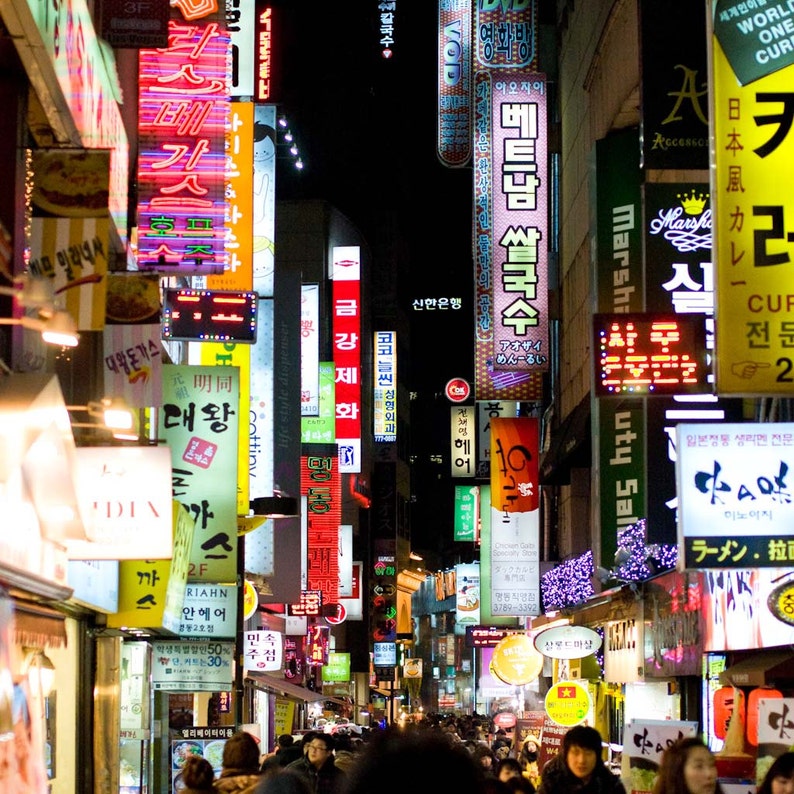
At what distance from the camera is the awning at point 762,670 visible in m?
14.0

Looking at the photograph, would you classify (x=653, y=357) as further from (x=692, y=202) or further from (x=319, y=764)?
(x=319, y=764)

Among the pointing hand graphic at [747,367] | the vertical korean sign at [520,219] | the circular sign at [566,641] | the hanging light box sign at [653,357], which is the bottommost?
the circular sign at [566,641]

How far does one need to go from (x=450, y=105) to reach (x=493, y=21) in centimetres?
681

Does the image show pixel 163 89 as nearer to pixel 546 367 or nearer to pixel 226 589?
pixel 226 589

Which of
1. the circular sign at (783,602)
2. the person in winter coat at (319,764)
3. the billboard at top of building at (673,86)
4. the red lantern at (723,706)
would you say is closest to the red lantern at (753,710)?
the red lantern at (723,706)

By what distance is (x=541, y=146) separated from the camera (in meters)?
25.7

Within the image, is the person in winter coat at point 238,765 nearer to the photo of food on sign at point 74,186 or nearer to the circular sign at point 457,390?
the photo of food on sign at point 74,186

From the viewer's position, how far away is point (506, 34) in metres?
29.3

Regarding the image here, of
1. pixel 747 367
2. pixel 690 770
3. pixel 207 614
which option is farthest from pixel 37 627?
pixel 207 614

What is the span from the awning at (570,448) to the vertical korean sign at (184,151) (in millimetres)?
11938

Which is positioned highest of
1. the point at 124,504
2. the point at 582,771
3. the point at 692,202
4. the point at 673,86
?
the point at 673,86

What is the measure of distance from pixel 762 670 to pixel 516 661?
16120 millimetres

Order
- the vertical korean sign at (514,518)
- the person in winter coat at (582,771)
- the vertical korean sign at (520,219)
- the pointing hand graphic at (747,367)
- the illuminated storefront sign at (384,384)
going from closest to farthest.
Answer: the person in winter coat at (582,771) → the pointing hand graphic at (747,367) → the vertical korean sign at (520,219) → the vertical korean sign at (514,518) → the illuminated storefront sign at (384,384)

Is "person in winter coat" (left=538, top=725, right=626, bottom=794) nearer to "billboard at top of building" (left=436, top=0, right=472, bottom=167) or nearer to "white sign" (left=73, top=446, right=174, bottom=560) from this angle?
"white sign" (left=73, top=446, right=174, bottom=560)
